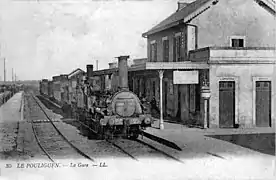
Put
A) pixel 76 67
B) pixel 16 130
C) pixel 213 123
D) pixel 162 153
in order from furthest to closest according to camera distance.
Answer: pixel 213 123 → pixel 16 130 → pixel 76 67 → pixel 162 153

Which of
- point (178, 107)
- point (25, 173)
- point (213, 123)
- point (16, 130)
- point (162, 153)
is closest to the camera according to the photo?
point (25, 173)

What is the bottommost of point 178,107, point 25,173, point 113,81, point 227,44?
point 25,173

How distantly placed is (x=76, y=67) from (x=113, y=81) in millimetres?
1838

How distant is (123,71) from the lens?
12836mm

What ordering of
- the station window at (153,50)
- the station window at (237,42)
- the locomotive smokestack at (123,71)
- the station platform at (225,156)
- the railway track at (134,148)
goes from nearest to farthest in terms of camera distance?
the station platform at (225,156) → the railway track at (134,148) → the locomotive smokestack at (123,71) → the station window at (237,42) → the station window at (153,50)

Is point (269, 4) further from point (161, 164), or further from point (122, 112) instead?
point (161, 164)

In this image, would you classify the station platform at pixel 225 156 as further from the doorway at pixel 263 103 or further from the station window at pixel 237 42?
the station window at pixel 237 42

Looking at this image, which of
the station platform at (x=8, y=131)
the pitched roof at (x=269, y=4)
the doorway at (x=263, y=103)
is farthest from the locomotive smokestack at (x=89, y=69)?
the pitched roof at (x=269, y=4)

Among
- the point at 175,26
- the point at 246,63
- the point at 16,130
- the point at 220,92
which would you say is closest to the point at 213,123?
the point at 220,92

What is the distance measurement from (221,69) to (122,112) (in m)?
4.33

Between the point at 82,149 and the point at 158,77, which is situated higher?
the point at 158,77

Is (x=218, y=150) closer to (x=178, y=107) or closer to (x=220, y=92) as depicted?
(x=220, y=92)

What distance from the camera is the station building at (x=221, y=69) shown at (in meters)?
14.7

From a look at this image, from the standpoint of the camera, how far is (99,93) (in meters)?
14.5
